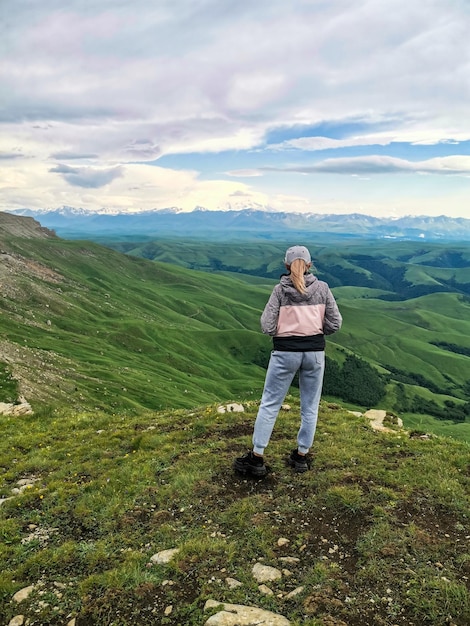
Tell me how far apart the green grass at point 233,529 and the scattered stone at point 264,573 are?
0.14 meters

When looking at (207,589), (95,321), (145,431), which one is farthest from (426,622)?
(95,321)

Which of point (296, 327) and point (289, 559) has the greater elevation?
point (296, 327)

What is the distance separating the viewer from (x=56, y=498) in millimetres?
11664

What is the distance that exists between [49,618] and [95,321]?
14042 cm

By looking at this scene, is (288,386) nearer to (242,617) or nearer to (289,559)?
(289,559)

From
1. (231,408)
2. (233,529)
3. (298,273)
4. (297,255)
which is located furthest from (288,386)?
(231,408)

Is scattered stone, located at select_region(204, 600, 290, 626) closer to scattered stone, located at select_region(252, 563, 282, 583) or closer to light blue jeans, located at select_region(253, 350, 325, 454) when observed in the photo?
scattered stone, located at select_region(252, 563, 282, 583)

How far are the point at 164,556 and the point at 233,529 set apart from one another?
65.7 inches

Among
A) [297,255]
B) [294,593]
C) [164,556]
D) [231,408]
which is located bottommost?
[231,408]

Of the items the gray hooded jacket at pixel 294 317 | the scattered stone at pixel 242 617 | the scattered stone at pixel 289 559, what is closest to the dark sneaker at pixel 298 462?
the scattered stone at pixel 289 559

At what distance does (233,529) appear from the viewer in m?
9.55

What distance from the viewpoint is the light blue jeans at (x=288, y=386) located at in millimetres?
10784

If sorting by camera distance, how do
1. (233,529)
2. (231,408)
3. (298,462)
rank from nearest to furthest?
(233,529) < (298,462) < (231,408)

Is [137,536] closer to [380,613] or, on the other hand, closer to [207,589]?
[207,589]
